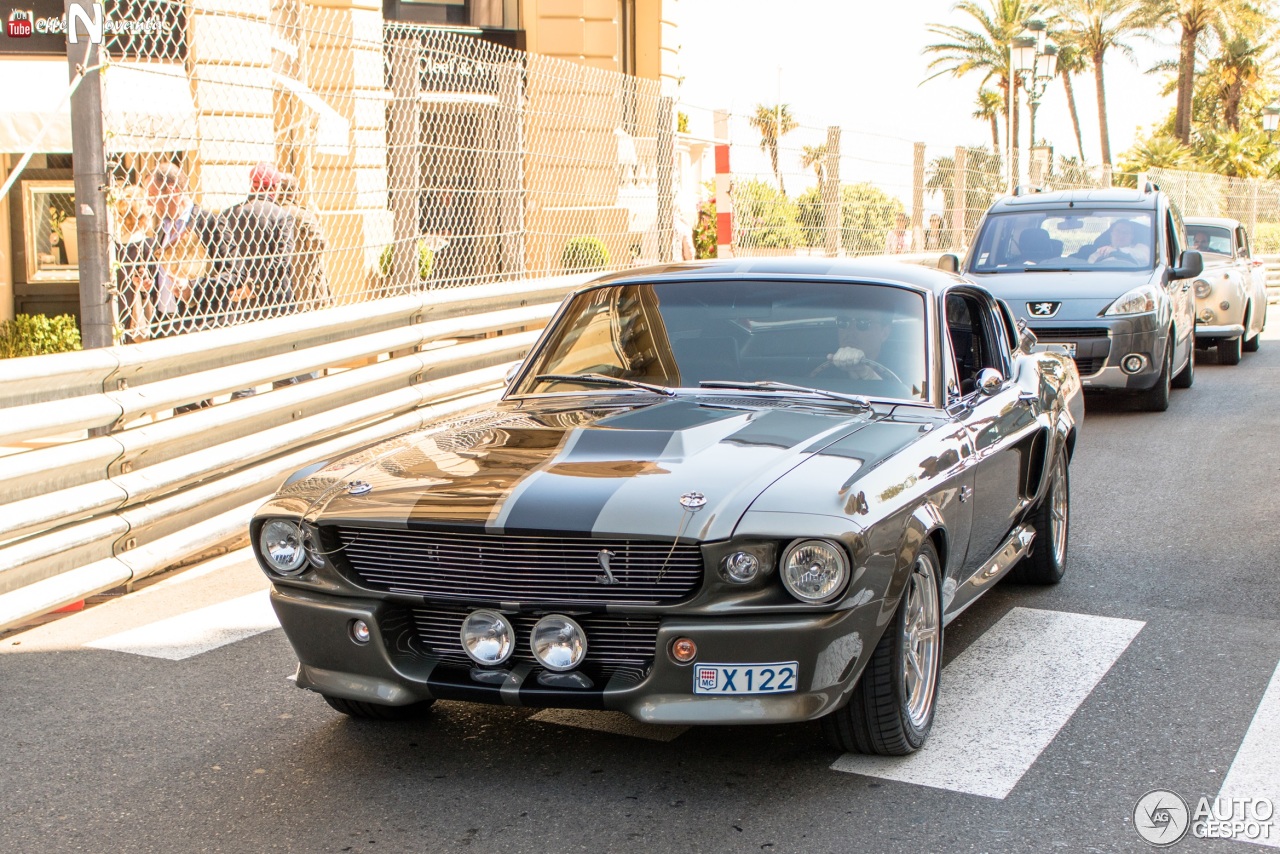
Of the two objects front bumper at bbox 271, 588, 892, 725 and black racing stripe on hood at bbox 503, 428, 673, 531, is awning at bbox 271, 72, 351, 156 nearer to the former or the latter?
black racing stripe on hood at bbox 503, 428, 673, 531

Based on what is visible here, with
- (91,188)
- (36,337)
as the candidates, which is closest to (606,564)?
(91,188)

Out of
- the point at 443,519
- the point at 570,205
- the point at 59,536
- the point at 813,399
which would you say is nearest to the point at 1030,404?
the point at 813,399

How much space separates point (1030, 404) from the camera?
19.9 feet

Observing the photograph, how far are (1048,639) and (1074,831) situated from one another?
1.92 metres

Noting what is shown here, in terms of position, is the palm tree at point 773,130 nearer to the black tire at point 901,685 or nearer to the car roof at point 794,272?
the car roof at point 794,272

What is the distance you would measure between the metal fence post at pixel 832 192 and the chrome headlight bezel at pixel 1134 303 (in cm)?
385

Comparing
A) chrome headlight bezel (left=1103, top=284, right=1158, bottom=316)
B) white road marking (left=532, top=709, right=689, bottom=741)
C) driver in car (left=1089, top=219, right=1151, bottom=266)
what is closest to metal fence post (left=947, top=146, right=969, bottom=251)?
driver in car (left=1089, top=219, right=1151, bottom=266)

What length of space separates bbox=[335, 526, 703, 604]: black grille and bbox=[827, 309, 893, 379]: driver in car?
1496mm

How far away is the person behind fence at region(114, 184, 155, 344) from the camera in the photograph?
6.77 meters

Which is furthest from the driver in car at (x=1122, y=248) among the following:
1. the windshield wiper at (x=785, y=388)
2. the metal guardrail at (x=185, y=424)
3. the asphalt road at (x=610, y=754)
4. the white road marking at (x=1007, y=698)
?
the windshield wiper at (x=785, y=388)

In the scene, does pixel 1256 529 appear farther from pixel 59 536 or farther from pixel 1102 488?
pixel 59 536

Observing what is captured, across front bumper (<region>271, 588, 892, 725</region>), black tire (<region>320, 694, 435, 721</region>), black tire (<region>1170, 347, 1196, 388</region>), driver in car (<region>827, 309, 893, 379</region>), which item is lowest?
black tire (<region>320, 694, 435, 721</region>)

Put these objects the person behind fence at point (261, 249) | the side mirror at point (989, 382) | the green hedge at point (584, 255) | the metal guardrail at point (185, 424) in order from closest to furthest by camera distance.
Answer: the side mirror at point (989, 382) < the metal guardrail at point (185, 424) < the person behind fence at point (261, 249) < the green hedge at point (584, 255)

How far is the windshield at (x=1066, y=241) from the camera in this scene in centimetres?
1284
